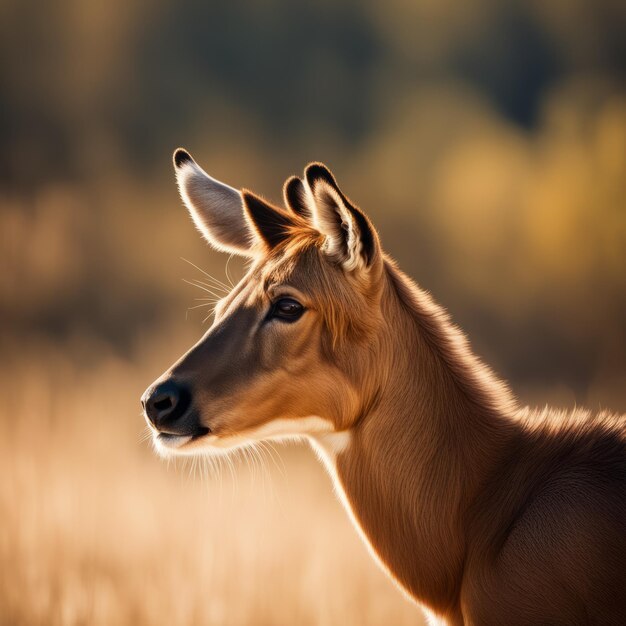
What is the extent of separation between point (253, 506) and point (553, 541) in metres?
4.68

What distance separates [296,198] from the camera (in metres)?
5.27

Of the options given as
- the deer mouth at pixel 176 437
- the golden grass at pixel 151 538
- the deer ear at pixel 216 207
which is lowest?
the golden grass at pixel 151 538

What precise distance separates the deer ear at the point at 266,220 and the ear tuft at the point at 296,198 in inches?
13.3

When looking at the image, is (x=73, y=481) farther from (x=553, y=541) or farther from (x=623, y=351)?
(x=623, y=351)

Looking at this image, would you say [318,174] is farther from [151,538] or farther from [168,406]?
[151,538]

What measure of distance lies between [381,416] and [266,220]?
45.5 inches

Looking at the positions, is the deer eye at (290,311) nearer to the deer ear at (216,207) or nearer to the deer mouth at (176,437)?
the deer mouth at (176,437)

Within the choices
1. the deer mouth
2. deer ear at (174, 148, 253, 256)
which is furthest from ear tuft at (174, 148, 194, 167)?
the deer mouth

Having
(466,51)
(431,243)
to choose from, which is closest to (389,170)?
(431,243)

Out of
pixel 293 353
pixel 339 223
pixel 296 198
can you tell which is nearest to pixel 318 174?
pixel 339 223

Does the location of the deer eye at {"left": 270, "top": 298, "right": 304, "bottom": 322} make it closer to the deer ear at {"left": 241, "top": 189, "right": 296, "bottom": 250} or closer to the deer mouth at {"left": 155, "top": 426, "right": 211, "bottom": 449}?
the deer ear at {"left": 241, "top": 189, "right": 296, "bottom": 250}

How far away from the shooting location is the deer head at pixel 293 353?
426 cm

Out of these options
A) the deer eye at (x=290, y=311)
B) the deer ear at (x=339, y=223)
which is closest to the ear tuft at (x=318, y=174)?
the deer ear at (x=339, y=223)

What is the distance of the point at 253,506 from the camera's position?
8.27 metres
